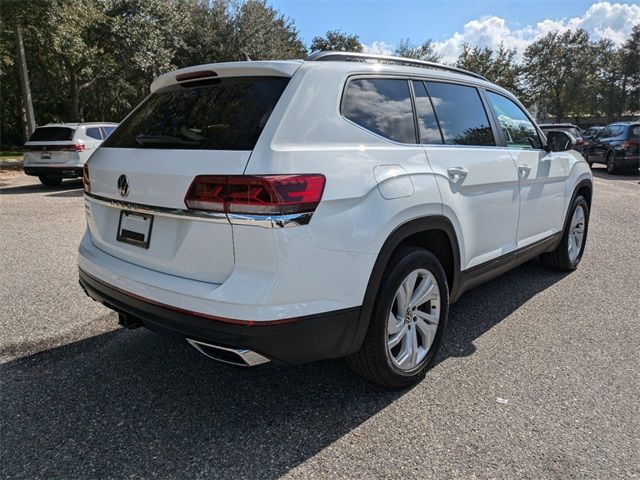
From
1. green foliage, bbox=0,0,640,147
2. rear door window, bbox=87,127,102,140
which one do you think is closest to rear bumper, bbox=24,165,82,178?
rear door window, bbox=87,127,102,140

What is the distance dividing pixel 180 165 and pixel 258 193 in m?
0.49

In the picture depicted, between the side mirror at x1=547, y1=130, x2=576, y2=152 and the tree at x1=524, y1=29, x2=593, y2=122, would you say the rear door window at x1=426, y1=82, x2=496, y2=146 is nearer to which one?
the side mirror at x1=547, y1=130, x2=576, y2=152

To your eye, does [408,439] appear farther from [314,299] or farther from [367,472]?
[314,299]

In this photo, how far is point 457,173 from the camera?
122 inches

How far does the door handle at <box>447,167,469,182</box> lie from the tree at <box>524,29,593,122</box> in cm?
5015

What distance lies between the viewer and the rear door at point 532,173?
3.97 m

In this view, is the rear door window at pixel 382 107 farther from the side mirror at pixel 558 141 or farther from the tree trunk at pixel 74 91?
the tree trunk at pixel 74 91

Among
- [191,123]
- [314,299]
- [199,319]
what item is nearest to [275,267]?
[314,299]

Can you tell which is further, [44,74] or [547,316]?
[44,74]

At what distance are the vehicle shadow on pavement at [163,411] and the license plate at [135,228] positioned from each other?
831 millimetres

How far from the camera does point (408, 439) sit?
2.48m

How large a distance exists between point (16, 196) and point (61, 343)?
929cm

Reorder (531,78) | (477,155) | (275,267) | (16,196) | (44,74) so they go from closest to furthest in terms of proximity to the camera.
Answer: (275,267)
(477,155)
(16,196)
(44,74)
(531,78)

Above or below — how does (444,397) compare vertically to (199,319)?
below
